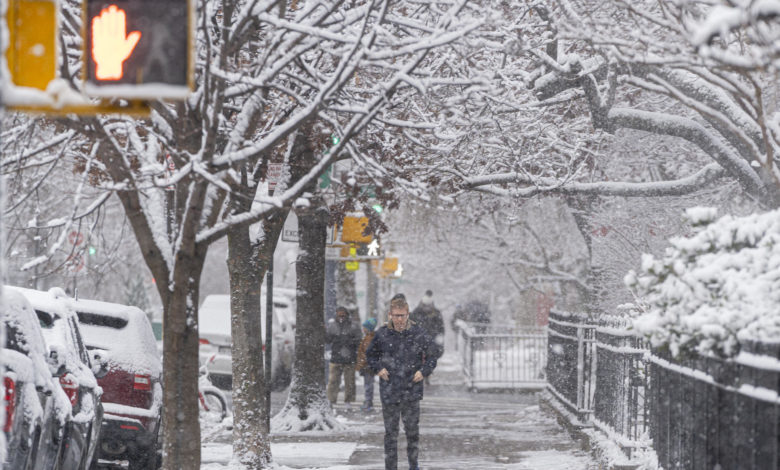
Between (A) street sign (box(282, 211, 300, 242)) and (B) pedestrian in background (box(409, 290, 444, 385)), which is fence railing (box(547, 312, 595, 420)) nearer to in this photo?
(A) street sign (box(282, 211, 300, 242))

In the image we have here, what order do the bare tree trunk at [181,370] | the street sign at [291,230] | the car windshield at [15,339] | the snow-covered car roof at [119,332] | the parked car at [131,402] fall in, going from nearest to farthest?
the bare tree trunk at [181,370] < the car windshield at [15,339] < the parked car at [131,402] < the snow-covered car roof at [119,332] < the street sign at [291,230]

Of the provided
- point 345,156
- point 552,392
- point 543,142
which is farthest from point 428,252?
point 345,156

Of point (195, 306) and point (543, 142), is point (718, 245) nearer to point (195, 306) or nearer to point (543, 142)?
point (195, 306)

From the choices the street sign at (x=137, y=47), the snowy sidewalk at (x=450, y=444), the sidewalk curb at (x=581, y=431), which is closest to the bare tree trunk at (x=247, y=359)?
the snowy sidewalk at (x=450, y=444)

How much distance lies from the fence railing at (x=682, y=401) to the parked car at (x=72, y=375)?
14.6 ft

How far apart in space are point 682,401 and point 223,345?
15016 mm

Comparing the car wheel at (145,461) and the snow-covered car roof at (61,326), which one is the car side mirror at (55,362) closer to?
the snow-covered car roof at (61,326)

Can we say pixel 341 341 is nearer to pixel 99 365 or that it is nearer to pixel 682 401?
pixel 99 365

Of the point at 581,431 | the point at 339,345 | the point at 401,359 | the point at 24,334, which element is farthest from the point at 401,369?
the point at 339,345

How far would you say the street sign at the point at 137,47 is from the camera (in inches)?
227

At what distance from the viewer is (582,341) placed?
1416 centimetres

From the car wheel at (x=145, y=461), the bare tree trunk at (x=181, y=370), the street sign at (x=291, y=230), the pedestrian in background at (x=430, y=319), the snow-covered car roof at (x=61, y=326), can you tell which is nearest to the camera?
the bare tree trunk at (x=181, y=370)

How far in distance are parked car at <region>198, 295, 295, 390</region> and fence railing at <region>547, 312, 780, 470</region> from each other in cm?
864

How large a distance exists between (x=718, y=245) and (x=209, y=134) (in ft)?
10.7
